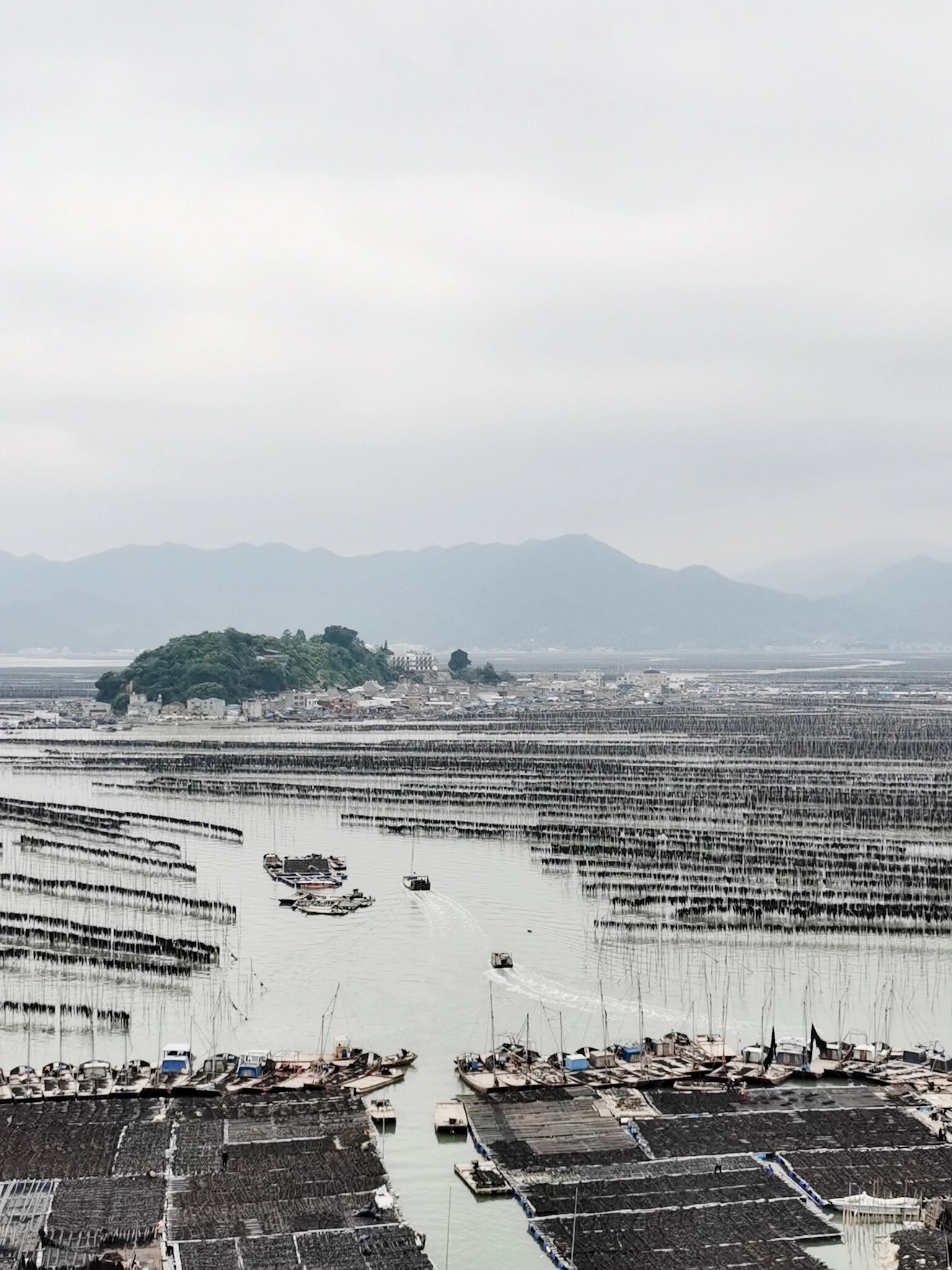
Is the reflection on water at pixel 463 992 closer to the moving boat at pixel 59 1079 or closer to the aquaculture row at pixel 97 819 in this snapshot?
the moving boat at pixel 59 1079

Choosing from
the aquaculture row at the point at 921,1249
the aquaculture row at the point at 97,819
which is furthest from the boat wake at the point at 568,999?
the aquaculture row at the point at 97,819

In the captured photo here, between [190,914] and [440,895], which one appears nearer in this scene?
[190,914]

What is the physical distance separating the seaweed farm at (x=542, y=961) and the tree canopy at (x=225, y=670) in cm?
3971

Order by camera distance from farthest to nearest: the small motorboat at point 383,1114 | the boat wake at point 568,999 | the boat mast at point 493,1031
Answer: the boat wake at point 568,999
the boat mast at point 493,1031
the small motorboat at point 383,1114

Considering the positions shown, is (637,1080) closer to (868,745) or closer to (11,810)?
(11,810)

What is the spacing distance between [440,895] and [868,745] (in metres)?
41.9

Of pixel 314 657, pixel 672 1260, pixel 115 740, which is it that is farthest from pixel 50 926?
pixel 314 657

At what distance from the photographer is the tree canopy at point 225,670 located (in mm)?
104438

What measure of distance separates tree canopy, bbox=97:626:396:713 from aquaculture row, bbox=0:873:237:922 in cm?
6554

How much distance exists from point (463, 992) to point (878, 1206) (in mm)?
11419

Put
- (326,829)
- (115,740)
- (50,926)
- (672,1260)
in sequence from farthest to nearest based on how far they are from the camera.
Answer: (115,740) < (326,829) < (50,926) < (672,1260)

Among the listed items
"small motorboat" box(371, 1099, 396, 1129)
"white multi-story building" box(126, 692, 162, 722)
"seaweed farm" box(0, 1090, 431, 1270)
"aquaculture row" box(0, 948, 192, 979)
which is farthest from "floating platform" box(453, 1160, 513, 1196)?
"white multi-story building" box(126, 692, 162, 722)

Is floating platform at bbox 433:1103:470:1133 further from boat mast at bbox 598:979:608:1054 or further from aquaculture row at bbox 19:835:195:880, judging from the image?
aquaculture row at bbox 19:835:195:880

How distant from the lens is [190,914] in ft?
112
